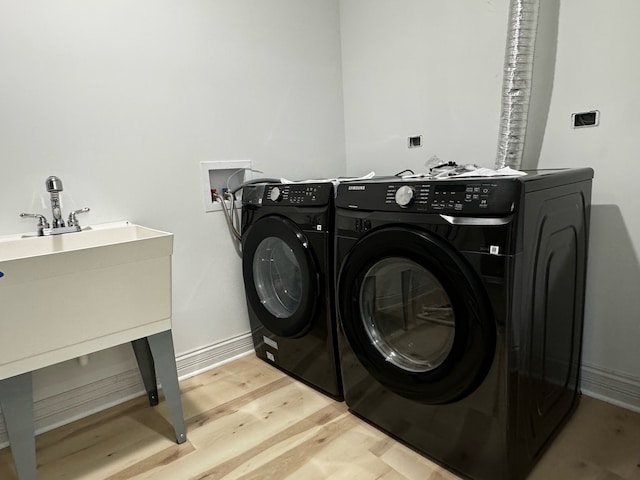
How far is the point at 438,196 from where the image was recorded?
3.70 feet

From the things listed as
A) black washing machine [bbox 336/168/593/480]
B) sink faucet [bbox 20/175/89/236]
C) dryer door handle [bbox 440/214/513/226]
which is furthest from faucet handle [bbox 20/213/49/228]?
dryer door handle [bbox 440/214/513/226]

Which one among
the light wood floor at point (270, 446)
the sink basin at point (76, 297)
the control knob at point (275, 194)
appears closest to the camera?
the sink basin at point (76, 297)

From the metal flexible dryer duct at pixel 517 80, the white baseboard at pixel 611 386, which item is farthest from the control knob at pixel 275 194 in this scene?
the white baseboard at pixel 611 386

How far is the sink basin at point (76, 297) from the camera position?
1139 millimetres

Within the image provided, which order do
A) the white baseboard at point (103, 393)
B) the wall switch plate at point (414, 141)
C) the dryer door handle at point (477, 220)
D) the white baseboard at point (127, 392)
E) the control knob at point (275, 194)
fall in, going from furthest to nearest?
the wall switch plate at point (414, 141), the control knob at point (275, 194), the white baseboard at point (103, 393), the white baseboard at point (127, 392), the dryer door handle at point (477, 220)

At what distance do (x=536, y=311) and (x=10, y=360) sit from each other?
155 centimetres

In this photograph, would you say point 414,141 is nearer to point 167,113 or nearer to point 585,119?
point 585,119

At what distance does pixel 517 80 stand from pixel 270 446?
5.32 ft

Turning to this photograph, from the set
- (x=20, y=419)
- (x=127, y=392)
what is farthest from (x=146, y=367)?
(x=20, y=419)

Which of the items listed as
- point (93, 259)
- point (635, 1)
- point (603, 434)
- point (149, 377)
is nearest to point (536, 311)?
point (603, 434)

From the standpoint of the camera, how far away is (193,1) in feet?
6.07

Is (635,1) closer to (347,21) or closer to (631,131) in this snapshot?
(631,131)

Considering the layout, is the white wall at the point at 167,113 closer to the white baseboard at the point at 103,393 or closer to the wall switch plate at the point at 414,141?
the white baseboard at the point at 103,393

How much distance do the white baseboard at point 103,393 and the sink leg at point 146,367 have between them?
13 centimetres
